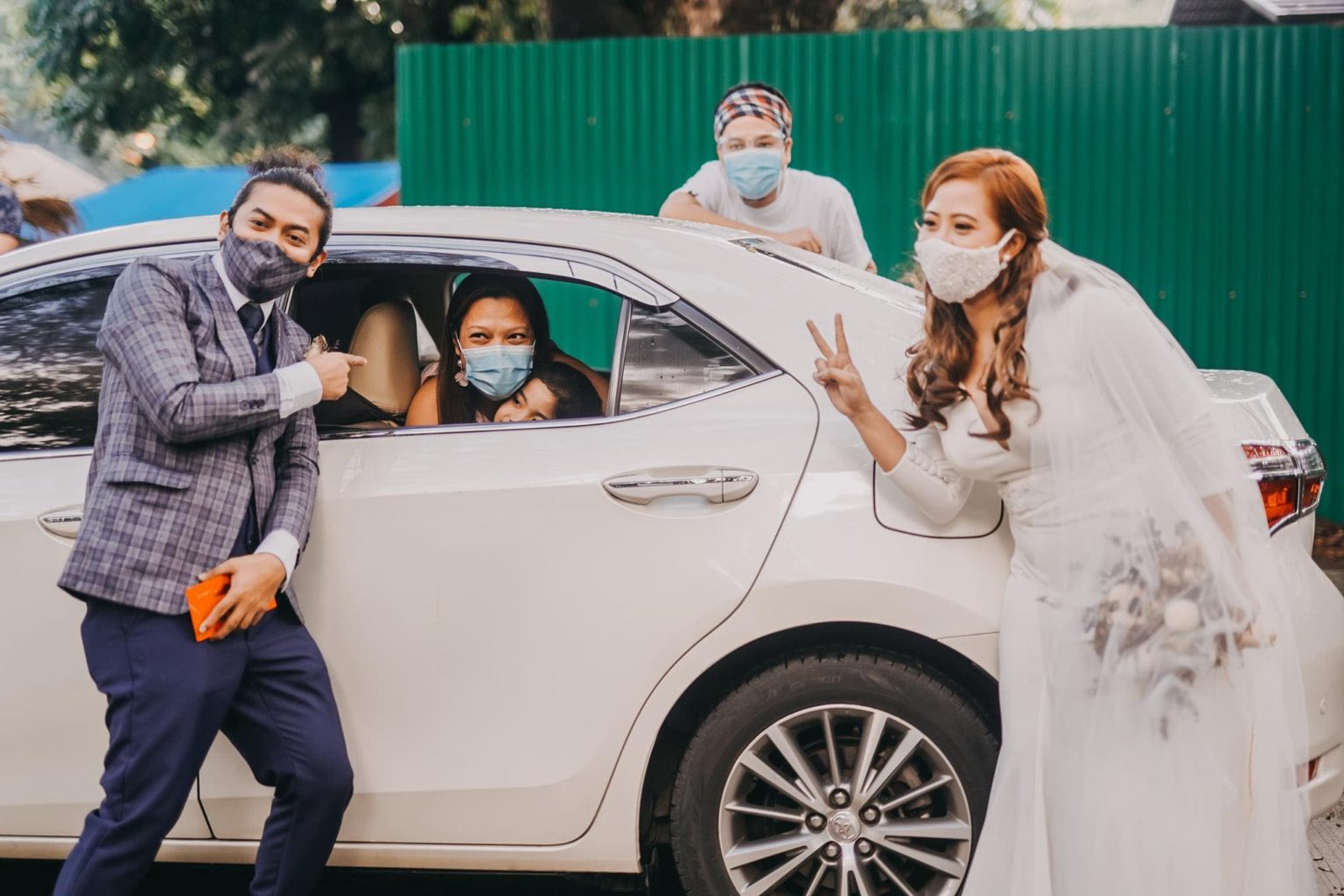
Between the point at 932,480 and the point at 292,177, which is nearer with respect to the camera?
the point at 932,480

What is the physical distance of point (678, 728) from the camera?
3131 millimetres

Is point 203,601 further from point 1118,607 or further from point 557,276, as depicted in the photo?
point 1118,607

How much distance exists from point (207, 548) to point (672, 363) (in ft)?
3.43

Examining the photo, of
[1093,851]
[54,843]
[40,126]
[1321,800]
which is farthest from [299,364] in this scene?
[40,126]

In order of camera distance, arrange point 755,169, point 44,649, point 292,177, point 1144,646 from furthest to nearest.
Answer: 1. point 755,169
2. point 44,649
3. point 292,177
4. point 1144,646

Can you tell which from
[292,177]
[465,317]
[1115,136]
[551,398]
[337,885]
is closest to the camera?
[292,177]

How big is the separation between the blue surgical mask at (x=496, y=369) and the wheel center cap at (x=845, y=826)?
1234mm

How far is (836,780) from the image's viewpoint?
300 cm

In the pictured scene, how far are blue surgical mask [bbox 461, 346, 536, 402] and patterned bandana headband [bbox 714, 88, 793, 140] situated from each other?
6.72 ft

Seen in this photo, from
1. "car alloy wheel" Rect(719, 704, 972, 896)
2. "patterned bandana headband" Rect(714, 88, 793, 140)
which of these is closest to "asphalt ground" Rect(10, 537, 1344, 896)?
"car alloy wheel" Rect(719, 704, 972, 896)

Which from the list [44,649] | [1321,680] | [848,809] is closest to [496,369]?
[44,649]

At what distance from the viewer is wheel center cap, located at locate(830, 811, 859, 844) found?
301 cm

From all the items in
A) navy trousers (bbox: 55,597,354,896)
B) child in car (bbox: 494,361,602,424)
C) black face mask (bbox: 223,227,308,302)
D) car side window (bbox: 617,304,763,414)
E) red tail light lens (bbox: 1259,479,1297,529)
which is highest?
black face mask (bbox: 223,227,308,302)

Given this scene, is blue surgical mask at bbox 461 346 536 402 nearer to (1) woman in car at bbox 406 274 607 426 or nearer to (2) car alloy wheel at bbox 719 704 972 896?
(1) woman in car at bbox 406 274 607 426
